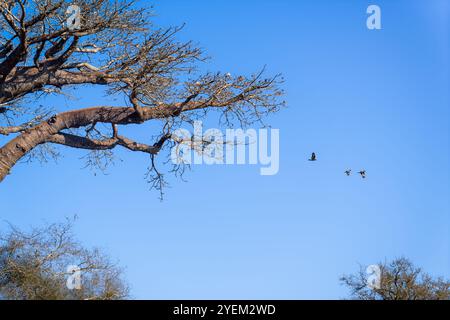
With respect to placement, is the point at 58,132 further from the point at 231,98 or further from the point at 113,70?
the point at 231,98

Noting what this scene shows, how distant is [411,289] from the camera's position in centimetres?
1484

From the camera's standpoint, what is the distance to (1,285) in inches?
414

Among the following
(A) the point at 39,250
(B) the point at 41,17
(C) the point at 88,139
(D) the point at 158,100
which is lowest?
(A) the point at 39,250

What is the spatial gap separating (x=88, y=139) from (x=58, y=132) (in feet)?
2.27

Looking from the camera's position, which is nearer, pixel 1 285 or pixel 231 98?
pixel 1 285

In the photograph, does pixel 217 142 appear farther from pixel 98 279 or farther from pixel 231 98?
pixel 98 279

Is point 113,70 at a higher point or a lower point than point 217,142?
higher
